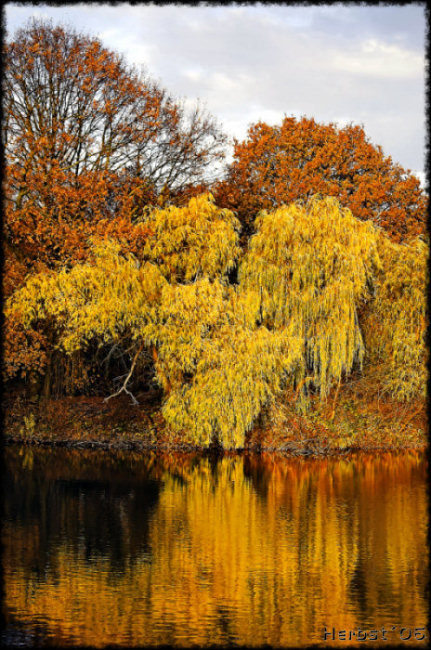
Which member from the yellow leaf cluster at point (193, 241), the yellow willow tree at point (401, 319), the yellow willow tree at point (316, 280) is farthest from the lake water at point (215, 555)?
the yellow leaf cluster at point (193, 241)

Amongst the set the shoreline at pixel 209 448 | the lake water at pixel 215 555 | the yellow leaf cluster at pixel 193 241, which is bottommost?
the lake water at pixel 215 555

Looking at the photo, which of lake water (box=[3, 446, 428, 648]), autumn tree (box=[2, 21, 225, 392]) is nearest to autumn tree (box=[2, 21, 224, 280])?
autumn tree (box=[2, 21, 225, 392])

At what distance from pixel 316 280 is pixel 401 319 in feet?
9.42

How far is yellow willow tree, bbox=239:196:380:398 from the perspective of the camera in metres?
23.8

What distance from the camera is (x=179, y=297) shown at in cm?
2338

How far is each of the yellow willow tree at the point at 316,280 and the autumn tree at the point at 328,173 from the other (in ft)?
26.9

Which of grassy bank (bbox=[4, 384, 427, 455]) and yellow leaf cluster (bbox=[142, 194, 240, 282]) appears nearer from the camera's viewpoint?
grassy bank (bbox=[4, 384, 427, 455])

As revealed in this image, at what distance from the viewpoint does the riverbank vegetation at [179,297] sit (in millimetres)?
23422

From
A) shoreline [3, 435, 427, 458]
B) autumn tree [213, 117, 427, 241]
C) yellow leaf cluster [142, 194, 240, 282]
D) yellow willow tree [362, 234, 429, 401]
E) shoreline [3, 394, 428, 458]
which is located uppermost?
autumn tree [213, 117, 427, 241]

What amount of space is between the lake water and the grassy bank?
8.44 feet

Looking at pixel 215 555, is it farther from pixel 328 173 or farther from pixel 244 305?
pixel 328 173

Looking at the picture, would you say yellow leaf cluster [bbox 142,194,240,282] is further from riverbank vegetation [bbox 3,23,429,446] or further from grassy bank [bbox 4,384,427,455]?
grassy bank [bbox 4,384,427,455]

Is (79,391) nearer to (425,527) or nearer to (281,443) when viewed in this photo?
(281,443)

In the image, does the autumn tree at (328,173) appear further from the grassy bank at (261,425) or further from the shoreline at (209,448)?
the shoreline at (209,448)
